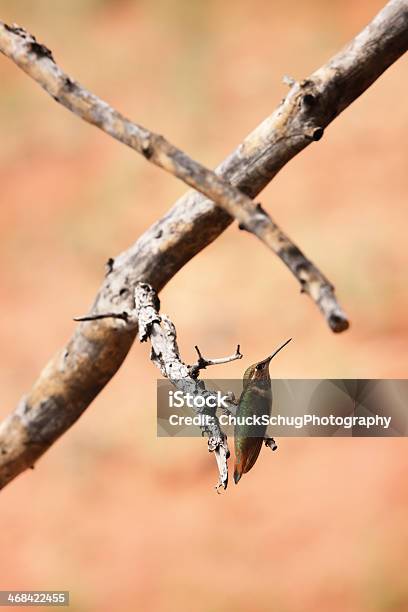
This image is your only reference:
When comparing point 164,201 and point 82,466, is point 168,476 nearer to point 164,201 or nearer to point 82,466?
point 82,466

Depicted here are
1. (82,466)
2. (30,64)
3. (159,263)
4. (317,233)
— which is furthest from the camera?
(317,233)

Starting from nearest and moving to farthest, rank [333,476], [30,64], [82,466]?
[30,64], [333,476], [82,466]

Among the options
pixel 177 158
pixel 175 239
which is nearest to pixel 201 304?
pixel 175 239

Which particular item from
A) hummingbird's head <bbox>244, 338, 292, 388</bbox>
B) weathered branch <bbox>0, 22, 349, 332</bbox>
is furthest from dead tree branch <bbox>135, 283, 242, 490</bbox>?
weathered branch <bbox>0, 22, 349, 332</bbox>

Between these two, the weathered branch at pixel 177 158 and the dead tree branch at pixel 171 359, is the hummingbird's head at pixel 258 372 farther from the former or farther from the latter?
the weathered branch at pixel 177 158

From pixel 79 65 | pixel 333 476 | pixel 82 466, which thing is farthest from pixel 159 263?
pixel 79 65

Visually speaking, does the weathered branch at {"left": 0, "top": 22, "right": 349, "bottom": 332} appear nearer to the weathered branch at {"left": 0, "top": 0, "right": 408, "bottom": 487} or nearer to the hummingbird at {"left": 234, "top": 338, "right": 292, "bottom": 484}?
the weathered branch at {"left": 0, "top": 0, "right": 408, "bottom": 487}

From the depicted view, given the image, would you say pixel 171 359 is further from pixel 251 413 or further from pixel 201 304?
pixel 201 304
